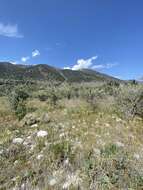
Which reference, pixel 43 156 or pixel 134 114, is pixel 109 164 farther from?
pixel 134 114

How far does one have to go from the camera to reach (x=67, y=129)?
6.98 metres

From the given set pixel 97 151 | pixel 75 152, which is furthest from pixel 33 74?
pixel 97 151

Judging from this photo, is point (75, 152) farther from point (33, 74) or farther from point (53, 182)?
point (33, 74)

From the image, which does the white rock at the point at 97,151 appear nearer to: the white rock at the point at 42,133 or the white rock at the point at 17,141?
the white rock at the point at 42,133

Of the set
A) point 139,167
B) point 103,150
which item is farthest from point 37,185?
point 139,167

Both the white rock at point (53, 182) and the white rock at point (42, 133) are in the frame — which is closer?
the white rock at point (53, 182)

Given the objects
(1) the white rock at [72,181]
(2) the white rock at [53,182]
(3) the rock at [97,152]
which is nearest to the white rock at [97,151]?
(3) the rock at [97,152]

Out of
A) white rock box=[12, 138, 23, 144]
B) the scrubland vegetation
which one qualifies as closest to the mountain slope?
the scrubland vegetation

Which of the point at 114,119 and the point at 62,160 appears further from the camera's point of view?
the point at 114,119

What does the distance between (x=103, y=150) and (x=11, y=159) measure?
232 centimetres

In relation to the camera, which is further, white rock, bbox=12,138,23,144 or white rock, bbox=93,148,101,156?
white rock, bbox=12,138,23,144

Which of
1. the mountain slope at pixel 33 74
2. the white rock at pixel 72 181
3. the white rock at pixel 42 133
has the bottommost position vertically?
the white rock at pixel 72 181

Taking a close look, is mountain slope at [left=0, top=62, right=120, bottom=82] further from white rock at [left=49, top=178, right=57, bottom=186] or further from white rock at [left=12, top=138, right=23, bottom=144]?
white rock at [left=49, top=178, right=57, bottom=186]

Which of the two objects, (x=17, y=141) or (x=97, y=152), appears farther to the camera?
(x=17, y=141)
